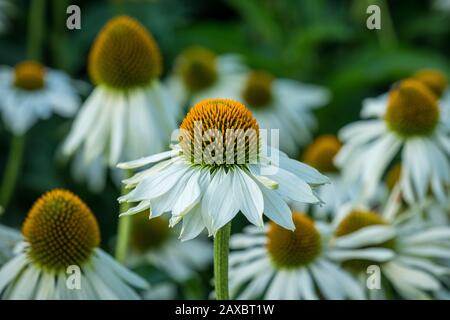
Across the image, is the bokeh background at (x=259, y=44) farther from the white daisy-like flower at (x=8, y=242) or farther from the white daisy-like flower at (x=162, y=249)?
the white daisy-like flower at (x=8, y=242)

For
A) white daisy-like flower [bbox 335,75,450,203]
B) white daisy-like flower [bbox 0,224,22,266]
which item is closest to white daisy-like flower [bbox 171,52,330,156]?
white daisy-like flower [bbox 335,75,450,203]

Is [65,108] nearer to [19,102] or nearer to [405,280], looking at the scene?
[19,102]

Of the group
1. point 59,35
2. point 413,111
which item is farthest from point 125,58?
point 59,35

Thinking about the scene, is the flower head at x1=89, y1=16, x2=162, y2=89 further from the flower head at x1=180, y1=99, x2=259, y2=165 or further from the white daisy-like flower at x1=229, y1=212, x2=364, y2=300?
the flower head at x1=180, y1=99, x2=259, y2=165

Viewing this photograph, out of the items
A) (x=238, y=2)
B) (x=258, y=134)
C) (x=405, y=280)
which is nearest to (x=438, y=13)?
(x=238, y=2)

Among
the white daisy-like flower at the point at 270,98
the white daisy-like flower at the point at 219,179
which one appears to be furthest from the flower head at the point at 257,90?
the white daisy-like flower at the point at 219,179
